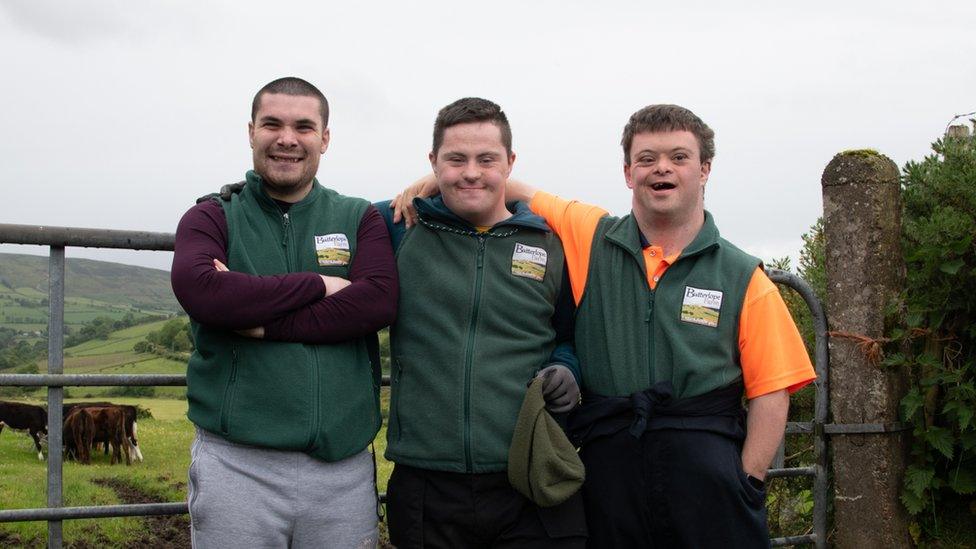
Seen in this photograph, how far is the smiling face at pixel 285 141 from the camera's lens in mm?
3107

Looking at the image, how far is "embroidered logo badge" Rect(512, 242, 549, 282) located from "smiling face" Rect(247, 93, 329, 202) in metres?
0.77

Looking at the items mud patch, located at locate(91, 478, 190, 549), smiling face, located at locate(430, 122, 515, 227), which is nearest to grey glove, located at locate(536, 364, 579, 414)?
smiling face, located at locate(430, 122, 515, 227)

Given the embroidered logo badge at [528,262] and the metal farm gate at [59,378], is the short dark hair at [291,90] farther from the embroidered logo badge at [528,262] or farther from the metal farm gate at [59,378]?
the embroidered logo badge at [528,262]

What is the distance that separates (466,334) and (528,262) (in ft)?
1.15

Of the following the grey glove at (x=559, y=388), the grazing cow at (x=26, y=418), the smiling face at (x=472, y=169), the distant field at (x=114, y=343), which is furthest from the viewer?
the distant field at (x=114, y=343)

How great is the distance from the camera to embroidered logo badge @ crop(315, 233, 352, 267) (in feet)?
10.3

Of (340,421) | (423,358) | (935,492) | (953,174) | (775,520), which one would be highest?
(953,174)

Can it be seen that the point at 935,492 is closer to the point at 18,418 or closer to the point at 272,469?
the point at 272,469

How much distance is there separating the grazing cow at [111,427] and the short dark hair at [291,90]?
1.31 metres

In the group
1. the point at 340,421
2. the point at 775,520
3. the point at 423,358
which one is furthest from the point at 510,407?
the point at 775,520

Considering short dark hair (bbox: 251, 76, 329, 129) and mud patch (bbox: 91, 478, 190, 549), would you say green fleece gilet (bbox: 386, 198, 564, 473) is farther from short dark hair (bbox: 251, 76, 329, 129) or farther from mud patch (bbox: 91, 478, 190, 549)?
mud patch (bbox: 91, 478, 190, 549)

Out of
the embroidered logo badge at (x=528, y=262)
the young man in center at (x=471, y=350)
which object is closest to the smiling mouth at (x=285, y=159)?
the young man in center at (x=471, y=350)

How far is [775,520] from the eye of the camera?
17.7 ft

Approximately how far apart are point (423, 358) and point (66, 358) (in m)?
1.37
